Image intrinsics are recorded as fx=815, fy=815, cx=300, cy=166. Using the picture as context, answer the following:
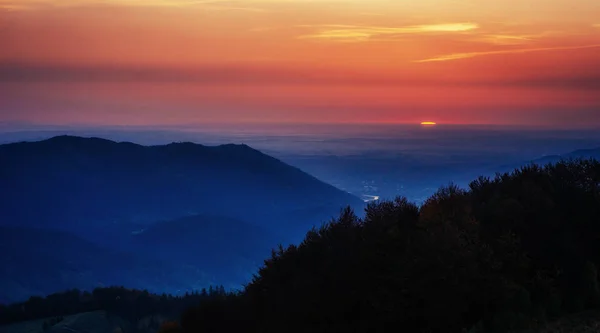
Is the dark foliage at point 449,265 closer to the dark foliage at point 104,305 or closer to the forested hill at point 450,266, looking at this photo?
the forested hill at point 450,266

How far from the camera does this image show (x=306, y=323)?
3044 cm

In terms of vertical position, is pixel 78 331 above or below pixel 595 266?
below

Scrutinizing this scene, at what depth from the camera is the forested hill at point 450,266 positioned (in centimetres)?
2553

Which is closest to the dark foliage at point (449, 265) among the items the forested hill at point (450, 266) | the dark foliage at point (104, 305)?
the forested hill at point (450, 266)

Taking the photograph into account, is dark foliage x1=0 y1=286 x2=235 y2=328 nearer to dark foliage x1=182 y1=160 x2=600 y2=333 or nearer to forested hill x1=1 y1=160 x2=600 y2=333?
forested hill x1=1 y1=160 x2=600 y2=333

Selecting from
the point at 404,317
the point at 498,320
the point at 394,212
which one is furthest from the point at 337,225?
the point at 498,320

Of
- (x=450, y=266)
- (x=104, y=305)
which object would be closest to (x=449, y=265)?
(x=450, y=266)

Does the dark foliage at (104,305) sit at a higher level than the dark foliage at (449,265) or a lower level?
lower

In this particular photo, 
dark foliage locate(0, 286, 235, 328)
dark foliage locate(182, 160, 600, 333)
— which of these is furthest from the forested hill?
dark foliage locate(0, 286, 235, 328)

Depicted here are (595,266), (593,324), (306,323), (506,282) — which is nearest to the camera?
(593,324)

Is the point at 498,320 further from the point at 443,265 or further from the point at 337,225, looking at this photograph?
the point at 337,225

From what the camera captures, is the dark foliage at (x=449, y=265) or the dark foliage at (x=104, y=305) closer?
the dark foliage at (x=449, y=265)

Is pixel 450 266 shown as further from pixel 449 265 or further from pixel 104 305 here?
pixel 104 305

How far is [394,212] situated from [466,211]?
408cm
